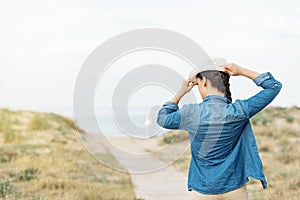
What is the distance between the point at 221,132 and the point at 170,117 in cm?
36

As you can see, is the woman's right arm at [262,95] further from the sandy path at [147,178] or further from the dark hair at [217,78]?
the sandy path at [147,178]

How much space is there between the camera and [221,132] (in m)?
3.66

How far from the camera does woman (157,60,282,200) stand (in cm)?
364

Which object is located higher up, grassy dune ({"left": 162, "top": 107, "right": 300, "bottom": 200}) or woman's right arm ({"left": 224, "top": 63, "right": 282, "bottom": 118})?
woman's right arm ({"left": 224, "top": 63, "right": 282, "bottom": 118})

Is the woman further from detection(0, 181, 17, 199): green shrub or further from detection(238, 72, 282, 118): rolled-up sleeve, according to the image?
detection(0, 181, 17, 199): green shrub

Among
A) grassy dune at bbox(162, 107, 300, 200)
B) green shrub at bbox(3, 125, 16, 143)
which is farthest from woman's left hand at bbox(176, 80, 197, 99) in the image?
green shrub at bbox(3, 125, 16, 143)

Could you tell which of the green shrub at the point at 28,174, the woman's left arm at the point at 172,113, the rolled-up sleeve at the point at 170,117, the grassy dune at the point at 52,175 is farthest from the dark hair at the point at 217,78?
the green shrub at the point at 28,174

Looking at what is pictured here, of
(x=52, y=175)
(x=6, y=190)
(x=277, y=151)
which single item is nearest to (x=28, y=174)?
(x=52, y=175)

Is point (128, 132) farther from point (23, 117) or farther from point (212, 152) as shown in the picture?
point (23, 117)

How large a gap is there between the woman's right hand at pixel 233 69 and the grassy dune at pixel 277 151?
9.11 feet

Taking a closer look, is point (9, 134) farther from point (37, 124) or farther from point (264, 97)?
point (264, 97)

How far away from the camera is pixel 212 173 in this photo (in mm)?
3701

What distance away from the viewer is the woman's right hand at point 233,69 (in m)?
3.70

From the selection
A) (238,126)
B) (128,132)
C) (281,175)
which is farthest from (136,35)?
(281,175)
